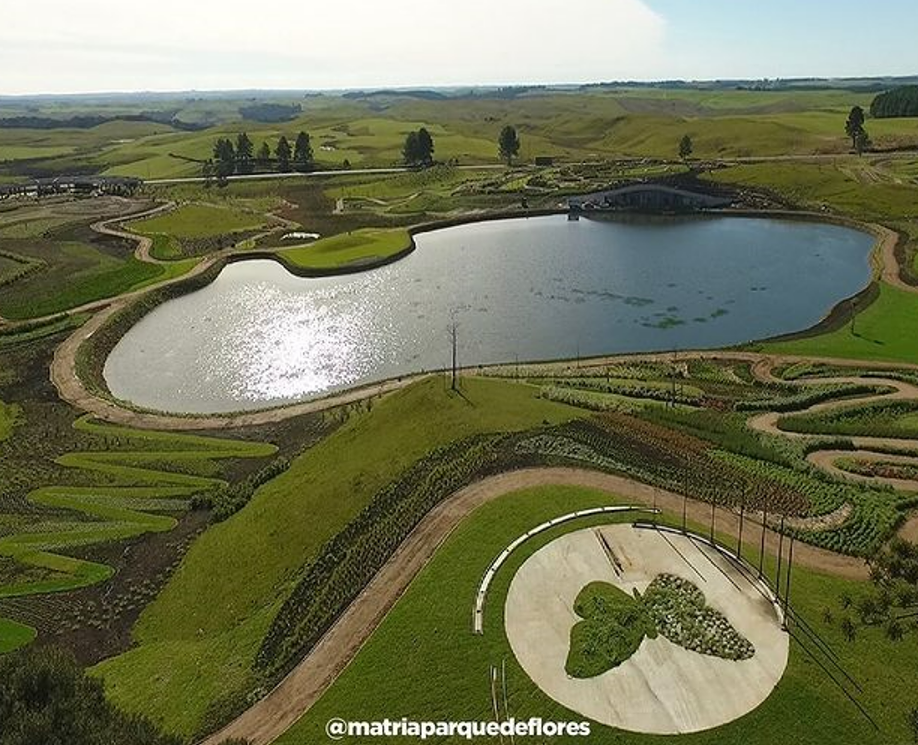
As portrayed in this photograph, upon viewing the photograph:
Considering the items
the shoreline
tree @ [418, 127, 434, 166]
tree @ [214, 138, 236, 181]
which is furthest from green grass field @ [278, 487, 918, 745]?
tree @ [214, 138, 236, 181]

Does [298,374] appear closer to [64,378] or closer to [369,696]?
[64,378]

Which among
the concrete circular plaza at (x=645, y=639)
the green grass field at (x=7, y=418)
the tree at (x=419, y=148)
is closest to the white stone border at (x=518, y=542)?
the concrete circular plaza at (x=645, y=639)

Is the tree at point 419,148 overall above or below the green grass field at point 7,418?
above

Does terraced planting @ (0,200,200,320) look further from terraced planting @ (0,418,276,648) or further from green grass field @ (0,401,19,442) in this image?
terraced planting @ (0,418,276,648)

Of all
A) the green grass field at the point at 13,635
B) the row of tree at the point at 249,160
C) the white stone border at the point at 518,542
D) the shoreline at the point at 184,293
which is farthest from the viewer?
the row of tree at the point at 249,160

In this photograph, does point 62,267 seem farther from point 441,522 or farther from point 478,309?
point 441,522

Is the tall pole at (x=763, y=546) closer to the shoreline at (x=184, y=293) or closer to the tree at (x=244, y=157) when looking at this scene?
the shoreline at (x=184, y=293)

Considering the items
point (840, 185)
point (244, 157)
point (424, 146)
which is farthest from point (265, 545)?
point (244, 157)
